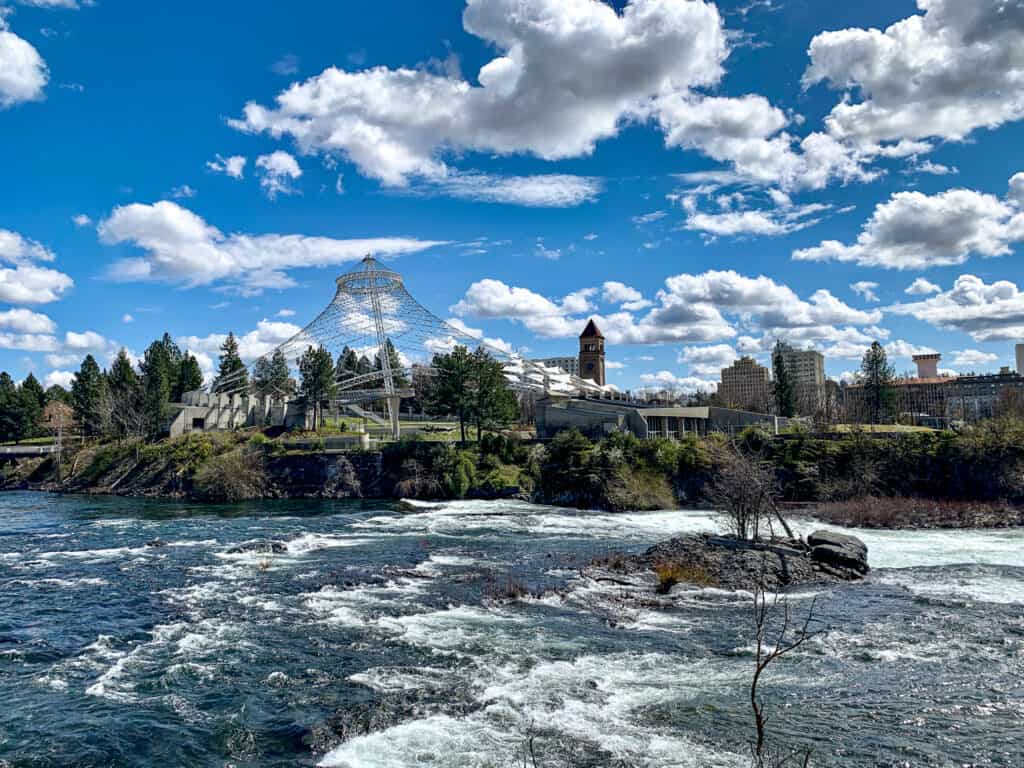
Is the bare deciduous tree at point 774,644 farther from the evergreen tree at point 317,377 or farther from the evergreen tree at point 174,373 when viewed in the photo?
the evergreen tree at point 174,373

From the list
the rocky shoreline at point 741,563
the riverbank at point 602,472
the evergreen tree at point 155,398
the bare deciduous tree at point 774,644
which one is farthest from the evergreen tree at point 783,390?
the evergreen tree at point 155,398

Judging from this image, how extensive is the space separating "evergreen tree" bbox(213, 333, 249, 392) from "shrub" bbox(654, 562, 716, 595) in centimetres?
7357

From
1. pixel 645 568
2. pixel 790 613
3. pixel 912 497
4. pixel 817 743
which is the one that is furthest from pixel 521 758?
pixel 912 497

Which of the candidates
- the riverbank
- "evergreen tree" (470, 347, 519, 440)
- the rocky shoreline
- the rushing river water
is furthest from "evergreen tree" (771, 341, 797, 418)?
the rocky shoreline

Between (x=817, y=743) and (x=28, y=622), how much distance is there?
63.5 ft

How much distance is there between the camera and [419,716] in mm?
12383

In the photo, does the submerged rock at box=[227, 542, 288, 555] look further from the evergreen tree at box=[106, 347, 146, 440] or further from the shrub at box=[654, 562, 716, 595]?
the evergreen tree at box=[106, 347, 146, 440]

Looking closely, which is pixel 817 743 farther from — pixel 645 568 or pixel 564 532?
pixel 564 532

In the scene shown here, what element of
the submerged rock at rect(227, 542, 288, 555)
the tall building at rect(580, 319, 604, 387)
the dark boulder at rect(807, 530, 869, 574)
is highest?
the tall building at rect(580, 319, 604, 387)

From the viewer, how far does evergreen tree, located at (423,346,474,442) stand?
56969 millimetres

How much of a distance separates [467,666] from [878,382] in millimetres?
75364

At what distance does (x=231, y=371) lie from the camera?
97438 mm

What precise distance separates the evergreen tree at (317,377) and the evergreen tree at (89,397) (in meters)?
26.9

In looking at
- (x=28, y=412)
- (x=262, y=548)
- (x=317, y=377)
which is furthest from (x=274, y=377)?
(x=262, y=548)
